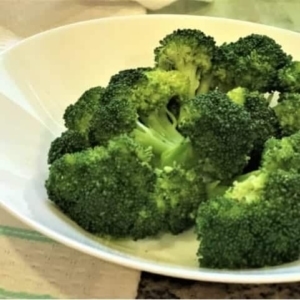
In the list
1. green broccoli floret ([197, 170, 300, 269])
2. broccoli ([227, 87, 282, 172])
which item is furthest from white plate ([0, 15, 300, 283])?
broccoli ([227, 87, 282, 172])

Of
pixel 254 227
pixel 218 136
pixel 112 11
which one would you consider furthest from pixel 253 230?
pixel 112 11

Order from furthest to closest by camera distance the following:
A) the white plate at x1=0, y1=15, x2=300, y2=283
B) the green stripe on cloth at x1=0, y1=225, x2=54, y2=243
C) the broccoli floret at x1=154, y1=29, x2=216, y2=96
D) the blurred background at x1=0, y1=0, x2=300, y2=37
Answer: the blurred background at x1=0, y1=0, x2=300, y2=37 → the broccoli floret at x1=154, y1=29, x2=216, y2=96 → the green stripe on cloth at x1=0, y1=225, x2=54, y2=243 → the white plate at x1=0, y1=15, x2=300, y2=283

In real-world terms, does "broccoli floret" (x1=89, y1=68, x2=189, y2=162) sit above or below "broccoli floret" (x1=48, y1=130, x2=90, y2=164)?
above

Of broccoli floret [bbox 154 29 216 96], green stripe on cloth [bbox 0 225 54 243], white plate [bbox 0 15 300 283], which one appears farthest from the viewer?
broccoli floret [bbox 154 29 216 96]

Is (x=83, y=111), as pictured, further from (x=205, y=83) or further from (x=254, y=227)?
(x=254, y=227)

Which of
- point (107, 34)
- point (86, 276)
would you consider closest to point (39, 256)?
point (86, 276)

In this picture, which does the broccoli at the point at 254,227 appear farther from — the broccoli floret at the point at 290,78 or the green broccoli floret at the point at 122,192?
the broccoli floret at the point at 290,78

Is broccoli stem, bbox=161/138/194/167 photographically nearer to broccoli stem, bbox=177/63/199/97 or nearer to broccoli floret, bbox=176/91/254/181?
broccoli floret, bbox=176/91/254/181
